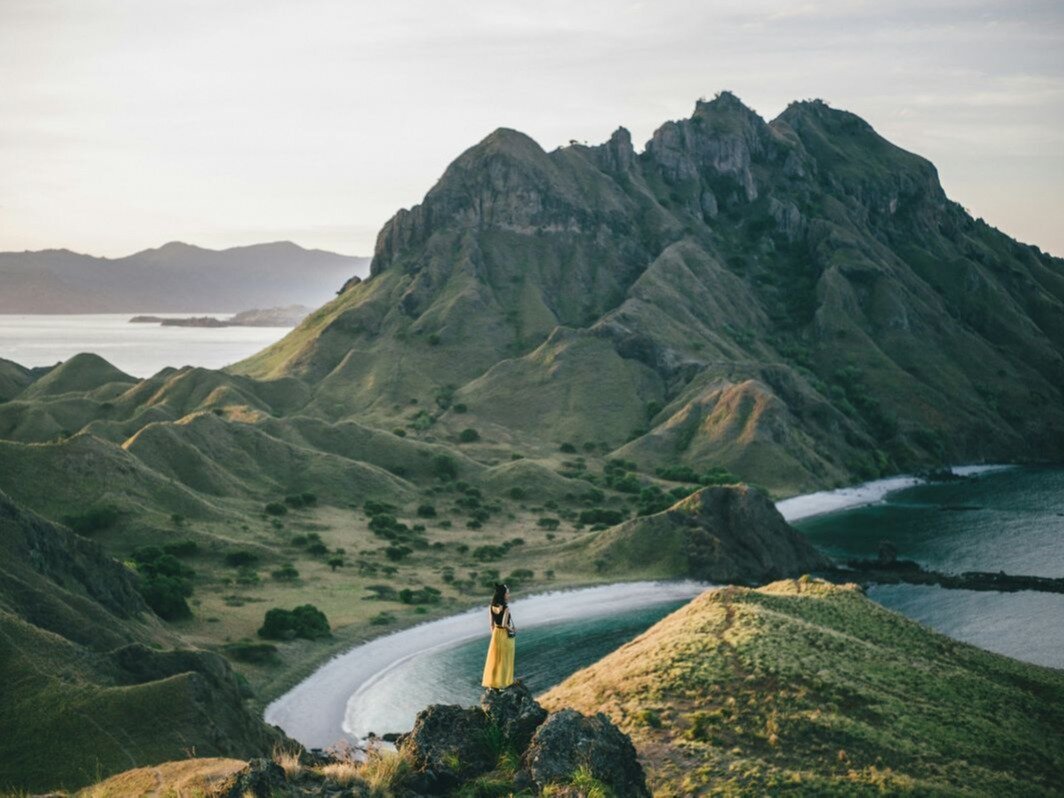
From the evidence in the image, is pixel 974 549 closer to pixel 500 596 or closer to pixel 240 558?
pixel 240 558

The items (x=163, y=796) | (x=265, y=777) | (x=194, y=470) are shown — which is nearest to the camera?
(x=265, y=777)

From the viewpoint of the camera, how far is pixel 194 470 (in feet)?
460

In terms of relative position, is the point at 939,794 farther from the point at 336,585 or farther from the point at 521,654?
the point at 336,585

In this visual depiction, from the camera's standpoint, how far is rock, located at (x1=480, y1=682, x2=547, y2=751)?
31625 mm

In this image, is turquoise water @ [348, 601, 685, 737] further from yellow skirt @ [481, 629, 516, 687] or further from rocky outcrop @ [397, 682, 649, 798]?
rocky outcrop @ [397, 682, 649, 798]

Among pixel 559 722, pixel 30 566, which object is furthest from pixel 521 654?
pixel 559 722

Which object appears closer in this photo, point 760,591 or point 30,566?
point 30,566

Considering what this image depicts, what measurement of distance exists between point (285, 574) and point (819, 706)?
242 ft

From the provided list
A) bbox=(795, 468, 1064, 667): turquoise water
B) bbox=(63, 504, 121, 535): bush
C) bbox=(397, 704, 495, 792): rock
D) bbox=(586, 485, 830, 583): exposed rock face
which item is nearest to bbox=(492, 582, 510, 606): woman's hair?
bbox=(397, 704, 495, 792): rock

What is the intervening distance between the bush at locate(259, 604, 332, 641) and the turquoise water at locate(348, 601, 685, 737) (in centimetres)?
922

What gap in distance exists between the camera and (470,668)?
298 ft

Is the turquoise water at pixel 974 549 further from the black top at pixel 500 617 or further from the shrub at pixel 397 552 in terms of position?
the black top at pixel 500 617

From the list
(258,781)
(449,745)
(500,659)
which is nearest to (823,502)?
(500,659)

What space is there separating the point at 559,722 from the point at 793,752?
67.2 ft
